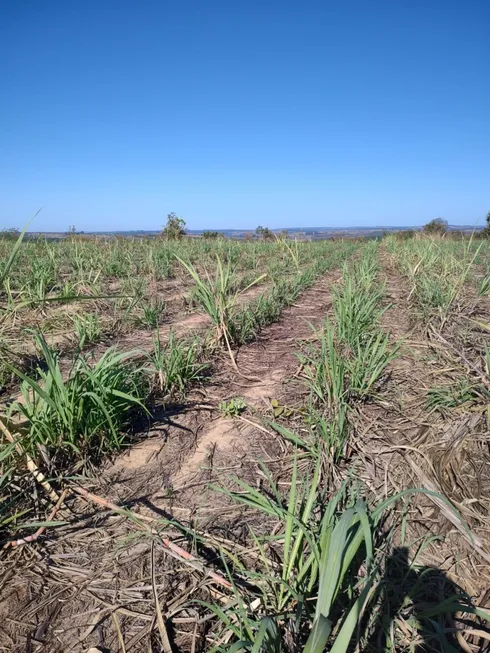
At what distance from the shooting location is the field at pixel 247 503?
784mm

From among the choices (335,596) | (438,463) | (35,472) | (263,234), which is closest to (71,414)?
(35,472)

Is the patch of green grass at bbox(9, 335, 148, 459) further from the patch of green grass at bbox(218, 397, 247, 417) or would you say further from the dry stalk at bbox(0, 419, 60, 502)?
the patch of green grass at bbox(218, 397, 247, 417)

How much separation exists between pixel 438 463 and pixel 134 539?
3.22 feet

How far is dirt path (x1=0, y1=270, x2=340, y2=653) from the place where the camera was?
0.82 m

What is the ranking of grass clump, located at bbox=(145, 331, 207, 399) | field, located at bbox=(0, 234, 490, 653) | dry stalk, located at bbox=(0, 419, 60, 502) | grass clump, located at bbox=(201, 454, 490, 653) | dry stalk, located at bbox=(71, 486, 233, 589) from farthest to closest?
grass clump, located at bbox=(145, 331, 207, 399) → dry stalk, located at bbox=(0, 419, 60, 502) → dry stalk, located at bbox=(71, 486, 233, 589) → field, located at bbox=(0, 234, 490, 653) → grass clump, located at bbox=(201, 454, 490, 653)

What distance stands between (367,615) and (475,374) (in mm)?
1316

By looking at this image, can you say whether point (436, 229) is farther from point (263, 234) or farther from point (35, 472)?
point (35, 472)

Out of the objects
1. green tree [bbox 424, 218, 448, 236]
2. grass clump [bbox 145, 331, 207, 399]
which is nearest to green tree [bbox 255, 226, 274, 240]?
green tree [bbox 424, 218, 448, 236]

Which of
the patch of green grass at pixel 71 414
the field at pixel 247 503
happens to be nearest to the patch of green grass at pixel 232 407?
the field at pixel 247 503

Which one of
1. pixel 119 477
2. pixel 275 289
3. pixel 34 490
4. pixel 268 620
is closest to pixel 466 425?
pixel 268 620

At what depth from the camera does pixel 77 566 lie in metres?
0.96

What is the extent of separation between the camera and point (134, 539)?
3.36 feet

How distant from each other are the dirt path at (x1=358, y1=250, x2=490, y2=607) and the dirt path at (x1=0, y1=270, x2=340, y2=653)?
1.28 ft

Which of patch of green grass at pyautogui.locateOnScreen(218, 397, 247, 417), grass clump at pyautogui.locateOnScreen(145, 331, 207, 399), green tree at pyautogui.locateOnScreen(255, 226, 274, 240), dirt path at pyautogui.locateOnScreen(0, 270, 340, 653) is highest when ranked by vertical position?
green tree at pyautogui.locateOnScreen(255, 226, 274, 240)
